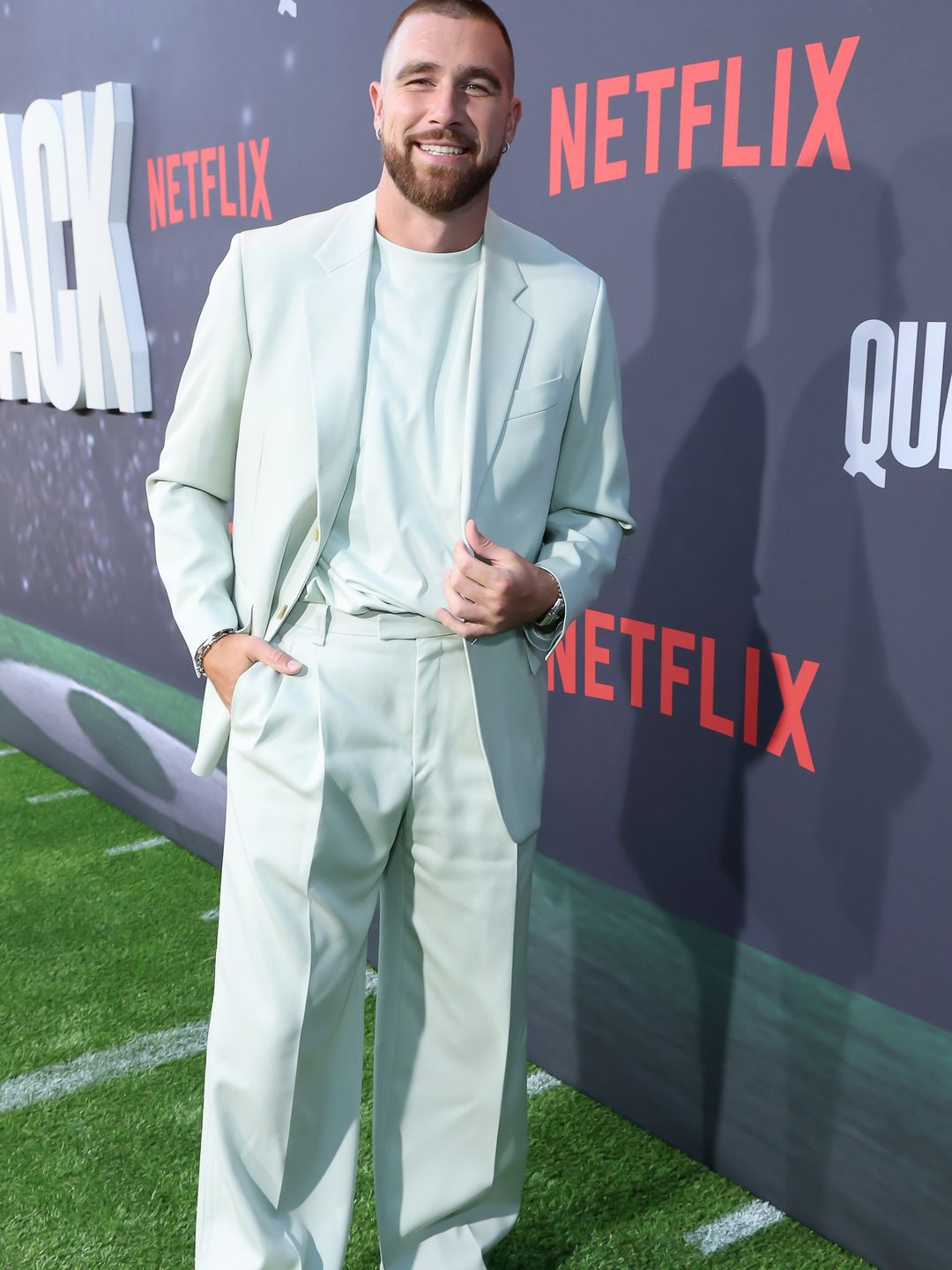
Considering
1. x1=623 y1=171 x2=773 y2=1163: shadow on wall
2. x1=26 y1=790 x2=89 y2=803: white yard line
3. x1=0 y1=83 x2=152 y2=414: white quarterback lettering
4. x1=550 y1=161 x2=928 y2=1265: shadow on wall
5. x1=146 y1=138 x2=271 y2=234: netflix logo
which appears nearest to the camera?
x1=550 y1=161 x2=928 y2=1265: shadow on wall

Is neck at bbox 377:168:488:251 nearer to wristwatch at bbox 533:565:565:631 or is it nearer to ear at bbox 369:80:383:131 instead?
ear at bbox 369:80:383:131

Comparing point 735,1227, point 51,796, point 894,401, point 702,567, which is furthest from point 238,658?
point 51,796

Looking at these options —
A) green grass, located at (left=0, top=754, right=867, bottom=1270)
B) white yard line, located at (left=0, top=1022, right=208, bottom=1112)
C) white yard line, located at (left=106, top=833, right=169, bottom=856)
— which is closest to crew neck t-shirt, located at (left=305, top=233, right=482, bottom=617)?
green grass, located at (left=0, top=754, right=867, bottom=1270)

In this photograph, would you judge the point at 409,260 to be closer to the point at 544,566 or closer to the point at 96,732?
the point at 544,566

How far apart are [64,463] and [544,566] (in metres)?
2.91

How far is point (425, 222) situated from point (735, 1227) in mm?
1711

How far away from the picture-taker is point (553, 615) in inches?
71.2

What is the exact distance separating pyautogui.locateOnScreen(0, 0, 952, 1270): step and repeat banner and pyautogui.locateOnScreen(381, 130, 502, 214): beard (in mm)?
336

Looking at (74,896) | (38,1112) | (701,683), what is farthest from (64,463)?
(701,683)

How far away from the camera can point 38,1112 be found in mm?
2643

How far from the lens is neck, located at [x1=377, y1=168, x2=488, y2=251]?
5.75 ft

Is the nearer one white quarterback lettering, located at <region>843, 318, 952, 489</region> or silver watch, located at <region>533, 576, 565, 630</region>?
silver watch, located at <region>533, 576, 565, 630</region>

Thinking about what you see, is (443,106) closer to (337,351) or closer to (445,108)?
(445,108)

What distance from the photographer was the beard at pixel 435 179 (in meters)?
1.68
